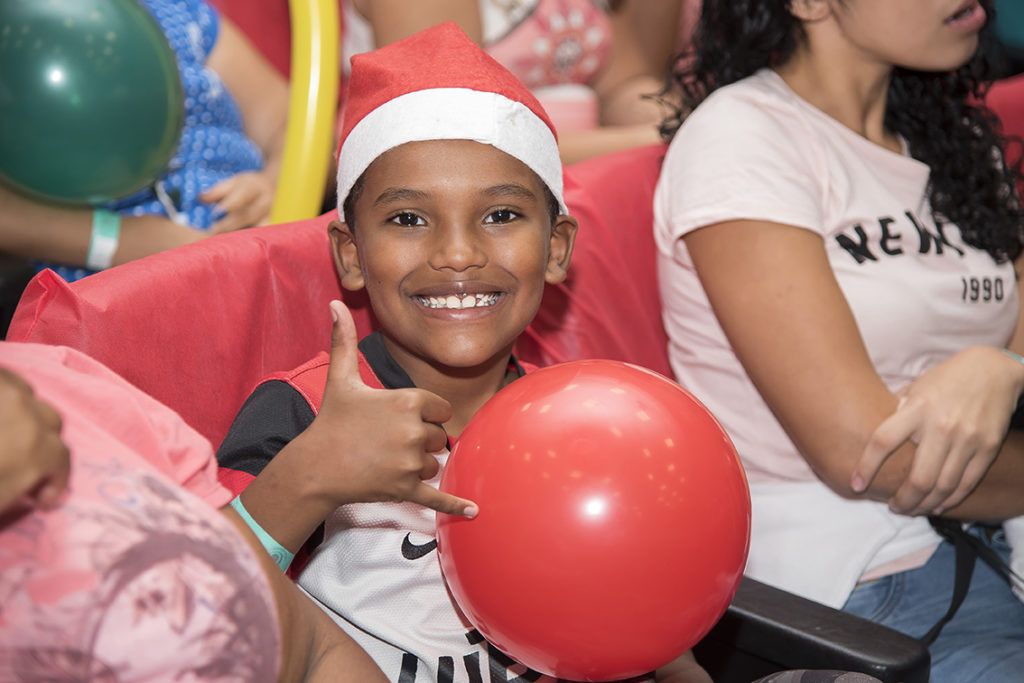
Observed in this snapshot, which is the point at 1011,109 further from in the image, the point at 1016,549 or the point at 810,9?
the point at 1016,549

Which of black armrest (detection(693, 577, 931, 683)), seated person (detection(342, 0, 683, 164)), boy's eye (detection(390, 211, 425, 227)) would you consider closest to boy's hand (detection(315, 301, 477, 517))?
boy's eye (detection(390, 211, 425, 227))

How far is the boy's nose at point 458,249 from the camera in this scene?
975 mm

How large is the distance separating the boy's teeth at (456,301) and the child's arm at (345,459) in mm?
258

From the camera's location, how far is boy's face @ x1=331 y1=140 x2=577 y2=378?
1.00m

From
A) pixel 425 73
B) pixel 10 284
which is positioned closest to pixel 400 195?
pixel 425 73

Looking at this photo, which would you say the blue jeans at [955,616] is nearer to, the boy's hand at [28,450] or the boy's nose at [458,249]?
the boy's nose at [458,249]

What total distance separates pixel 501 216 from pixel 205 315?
0.34 meters

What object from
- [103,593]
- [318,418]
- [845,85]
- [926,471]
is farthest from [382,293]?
[845,85]

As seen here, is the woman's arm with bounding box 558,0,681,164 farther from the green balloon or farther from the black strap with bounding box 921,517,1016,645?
the black strap with bounding box 921,517,1016,645

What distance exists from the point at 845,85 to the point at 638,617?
3.11 feet

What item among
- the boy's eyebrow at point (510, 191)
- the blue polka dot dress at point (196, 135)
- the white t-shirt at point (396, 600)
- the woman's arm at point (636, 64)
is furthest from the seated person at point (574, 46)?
the white t-shirt at point (396, 600)

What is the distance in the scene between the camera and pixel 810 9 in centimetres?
135

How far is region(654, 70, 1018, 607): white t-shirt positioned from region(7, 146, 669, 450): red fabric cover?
109 millimetres

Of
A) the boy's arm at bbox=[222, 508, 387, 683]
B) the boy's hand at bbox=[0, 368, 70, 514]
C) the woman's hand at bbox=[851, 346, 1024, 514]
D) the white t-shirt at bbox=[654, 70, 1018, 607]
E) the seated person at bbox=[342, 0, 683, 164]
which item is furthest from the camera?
the seated person at bbox=[342, 0, 683, 164]
